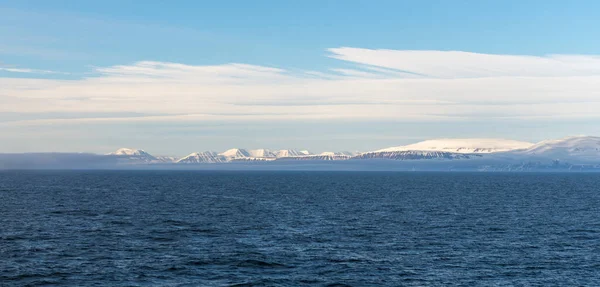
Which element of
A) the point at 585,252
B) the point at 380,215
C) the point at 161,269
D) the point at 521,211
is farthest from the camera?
the point at 521,211

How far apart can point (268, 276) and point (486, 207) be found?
284 ft

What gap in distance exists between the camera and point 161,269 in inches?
2468

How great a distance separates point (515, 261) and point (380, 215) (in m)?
49.0

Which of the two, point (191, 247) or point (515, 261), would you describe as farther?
point (191, 247)

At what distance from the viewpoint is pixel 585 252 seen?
2948 inches

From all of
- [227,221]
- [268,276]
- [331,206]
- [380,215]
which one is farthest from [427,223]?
[268,276]

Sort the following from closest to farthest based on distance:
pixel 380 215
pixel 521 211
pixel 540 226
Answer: pixel 540 226
pixel 380 215
pixel 521 211

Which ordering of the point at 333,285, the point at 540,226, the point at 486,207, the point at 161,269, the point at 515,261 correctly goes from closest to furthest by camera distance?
the point at 333,285
the point at 161,269
the point at 515,261
the point at 540,226
the point at 486,207

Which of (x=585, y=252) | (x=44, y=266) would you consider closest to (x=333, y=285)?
(x=44, y=266)

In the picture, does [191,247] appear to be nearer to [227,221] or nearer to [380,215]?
[227,221]

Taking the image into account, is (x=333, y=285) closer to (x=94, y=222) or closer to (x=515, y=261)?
(x=515, y=261)

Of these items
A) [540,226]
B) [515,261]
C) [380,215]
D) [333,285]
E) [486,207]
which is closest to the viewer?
[333,285]

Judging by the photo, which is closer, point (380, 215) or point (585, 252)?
point (585, 252)

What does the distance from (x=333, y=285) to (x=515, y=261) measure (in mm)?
22133
